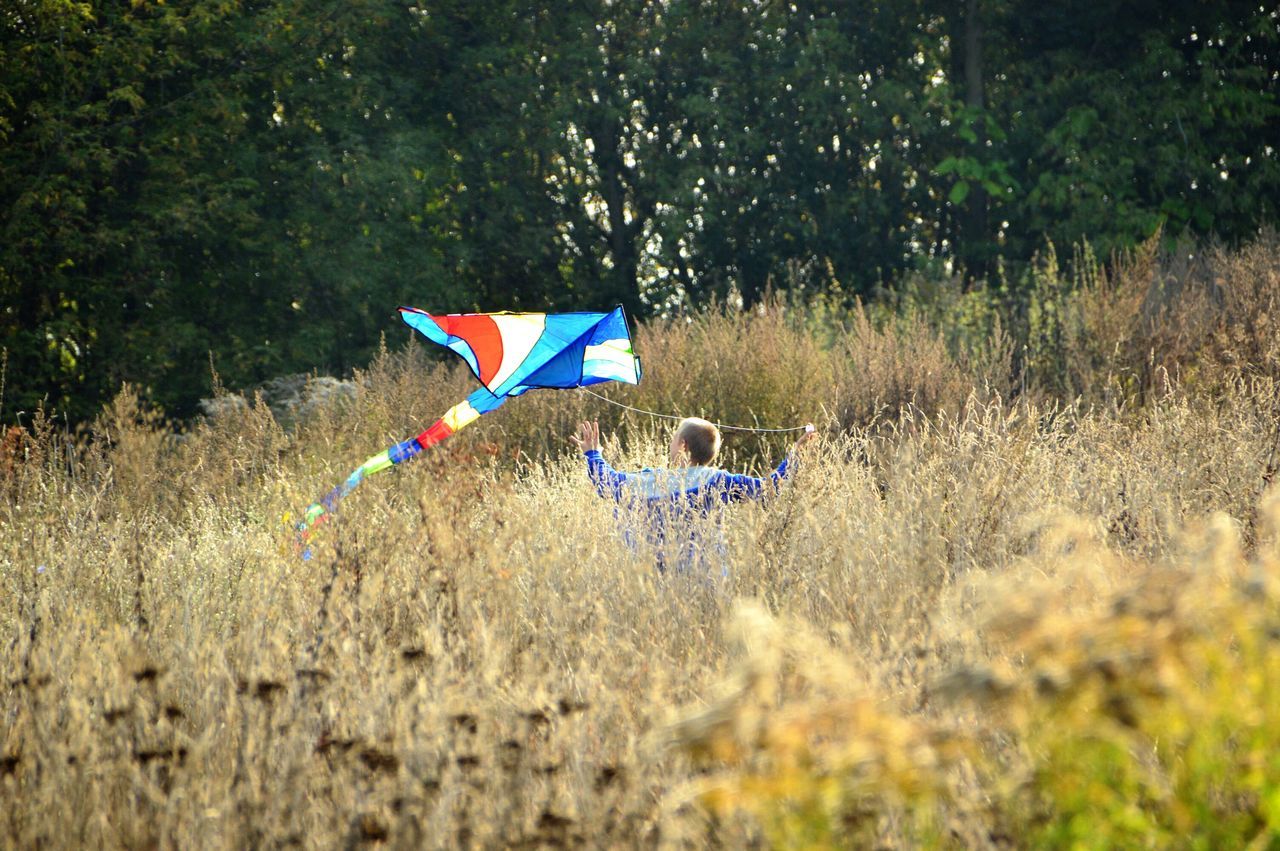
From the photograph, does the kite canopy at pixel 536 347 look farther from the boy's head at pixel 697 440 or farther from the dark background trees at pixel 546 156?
the dark background trees at pixel 546 156

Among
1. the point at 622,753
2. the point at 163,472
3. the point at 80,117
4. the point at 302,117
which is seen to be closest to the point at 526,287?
the point at 302,117

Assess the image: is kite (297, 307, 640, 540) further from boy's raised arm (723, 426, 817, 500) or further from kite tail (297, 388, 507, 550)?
boy's raised arm (723, 426, 817, 500)

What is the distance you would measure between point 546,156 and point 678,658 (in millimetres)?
19208

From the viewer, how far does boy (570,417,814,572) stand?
227 inches

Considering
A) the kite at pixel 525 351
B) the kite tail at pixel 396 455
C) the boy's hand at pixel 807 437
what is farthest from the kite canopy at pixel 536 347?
the boy's hand at pixel 807 437

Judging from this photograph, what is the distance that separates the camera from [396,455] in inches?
243

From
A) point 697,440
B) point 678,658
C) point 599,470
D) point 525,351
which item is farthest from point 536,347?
point 678,658

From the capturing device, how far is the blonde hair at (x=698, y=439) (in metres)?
6.21

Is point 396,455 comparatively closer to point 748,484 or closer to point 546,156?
point 748,484

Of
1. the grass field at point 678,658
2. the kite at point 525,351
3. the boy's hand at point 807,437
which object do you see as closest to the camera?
the grass field at point 678,658

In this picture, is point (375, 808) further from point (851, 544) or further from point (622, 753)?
point (851, 544)

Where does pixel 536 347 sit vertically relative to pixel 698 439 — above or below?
above

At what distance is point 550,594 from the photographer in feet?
16.5

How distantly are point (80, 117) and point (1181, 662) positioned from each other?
16868 mm
